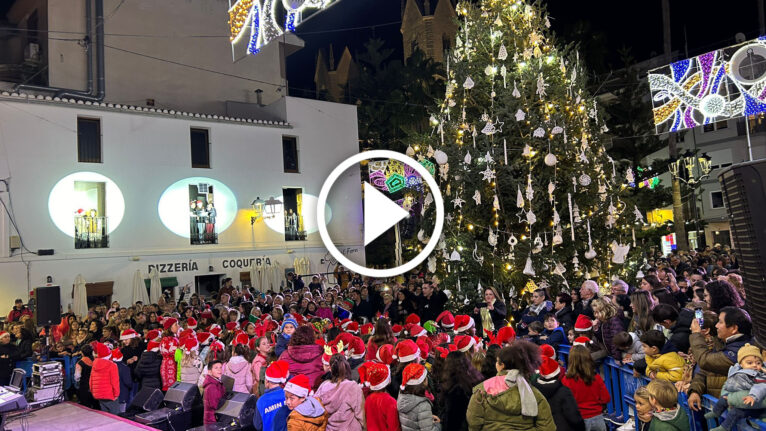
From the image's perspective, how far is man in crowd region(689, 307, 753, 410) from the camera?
5.03 m

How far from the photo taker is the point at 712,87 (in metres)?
10.6

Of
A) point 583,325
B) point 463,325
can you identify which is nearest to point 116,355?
point 463,325

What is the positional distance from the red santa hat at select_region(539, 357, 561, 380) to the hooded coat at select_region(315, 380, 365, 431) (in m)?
1.85

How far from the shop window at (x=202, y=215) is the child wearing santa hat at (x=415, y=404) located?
2143 centimetres

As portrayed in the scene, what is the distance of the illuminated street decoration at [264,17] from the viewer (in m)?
13.7

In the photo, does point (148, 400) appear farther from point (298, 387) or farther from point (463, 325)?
point (463, 325)

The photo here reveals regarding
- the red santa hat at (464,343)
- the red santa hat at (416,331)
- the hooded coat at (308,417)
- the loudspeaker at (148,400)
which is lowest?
the loudspeaker at (148,400)

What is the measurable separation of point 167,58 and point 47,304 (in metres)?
16.7

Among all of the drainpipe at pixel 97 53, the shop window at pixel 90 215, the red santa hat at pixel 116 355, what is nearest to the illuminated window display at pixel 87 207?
the shop window at pixel 90 215

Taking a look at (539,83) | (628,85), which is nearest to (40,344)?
(539,83)

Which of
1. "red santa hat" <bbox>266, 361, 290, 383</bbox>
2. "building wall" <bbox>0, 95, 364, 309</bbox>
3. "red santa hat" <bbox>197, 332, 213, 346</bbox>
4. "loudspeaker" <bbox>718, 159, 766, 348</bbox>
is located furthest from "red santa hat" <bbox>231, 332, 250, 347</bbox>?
"building wall" <bbox>0, 95, 364, 309</bbox>

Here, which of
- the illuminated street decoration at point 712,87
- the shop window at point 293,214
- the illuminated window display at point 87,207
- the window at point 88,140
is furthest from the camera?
the shop window at point 293,214

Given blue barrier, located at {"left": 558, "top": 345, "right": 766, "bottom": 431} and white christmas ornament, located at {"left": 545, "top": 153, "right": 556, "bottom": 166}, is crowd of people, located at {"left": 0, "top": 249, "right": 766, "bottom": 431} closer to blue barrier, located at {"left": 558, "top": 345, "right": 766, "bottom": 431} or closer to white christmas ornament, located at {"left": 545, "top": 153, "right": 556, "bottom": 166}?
blue barrier, located at {"left": 558, "top": 345, "right": 766, "bottom": 431}

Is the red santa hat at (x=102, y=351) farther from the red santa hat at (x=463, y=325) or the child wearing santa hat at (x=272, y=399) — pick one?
the red santa hat at (x=463, y=325)
